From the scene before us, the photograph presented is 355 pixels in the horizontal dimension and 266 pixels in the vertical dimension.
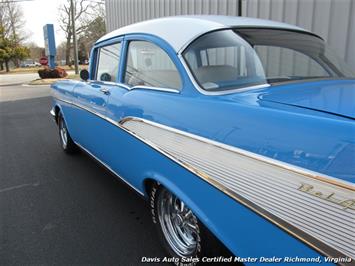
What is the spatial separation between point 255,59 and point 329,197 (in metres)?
1.32

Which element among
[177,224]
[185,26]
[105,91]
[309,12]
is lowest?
[177,224]

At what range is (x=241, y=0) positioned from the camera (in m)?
5.84

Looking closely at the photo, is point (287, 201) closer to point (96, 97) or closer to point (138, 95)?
point (138, 95)

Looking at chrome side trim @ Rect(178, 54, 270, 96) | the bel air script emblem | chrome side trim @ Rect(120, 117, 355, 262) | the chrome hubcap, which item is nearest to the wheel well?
chrome side trim @ Rect(120, 117, 355, 262)

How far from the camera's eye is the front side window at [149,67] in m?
2.43

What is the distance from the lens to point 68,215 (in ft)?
10.9

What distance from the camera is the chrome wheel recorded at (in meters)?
2.37

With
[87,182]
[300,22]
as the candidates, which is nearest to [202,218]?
[87,182]

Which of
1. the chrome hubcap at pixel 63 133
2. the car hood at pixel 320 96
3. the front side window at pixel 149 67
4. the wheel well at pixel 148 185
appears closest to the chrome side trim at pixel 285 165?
the car hood at pixel 320 96

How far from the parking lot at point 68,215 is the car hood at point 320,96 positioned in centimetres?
162

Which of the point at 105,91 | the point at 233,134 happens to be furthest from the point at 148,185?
the point at 233,134

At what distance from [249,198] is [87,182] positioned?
2961 mm

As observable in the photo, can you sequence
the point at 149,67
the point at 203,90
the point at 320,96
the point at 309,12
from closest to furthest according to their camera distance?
the point at 320,96 < the point at 203,90 < the point at 149,67 < the point at 309,12

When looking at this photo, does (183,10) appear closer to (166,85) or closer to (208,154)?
(166,85)
